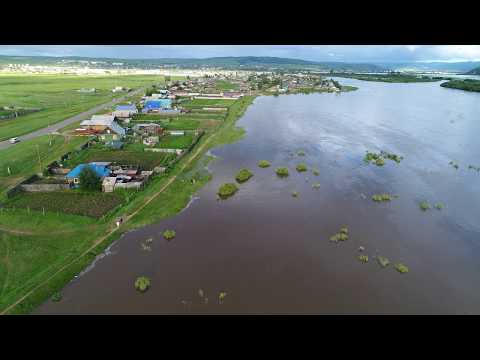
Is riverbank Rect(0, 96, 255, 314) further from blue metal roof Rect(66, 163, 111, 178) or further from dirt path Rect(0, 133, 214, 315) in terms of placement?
blue metal roof Rect(66, 163, 111, 178)

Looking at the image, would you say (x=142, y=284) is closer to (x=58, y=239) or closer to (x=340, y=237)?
(x=58, y=239)

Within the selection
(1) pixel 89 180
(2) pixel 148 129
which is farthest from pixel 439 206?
(2) pixel 148 129

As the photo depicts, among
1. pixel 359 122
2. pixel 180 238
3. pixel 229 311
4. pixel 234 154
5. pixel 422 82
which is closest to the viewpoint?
pixel 229 311

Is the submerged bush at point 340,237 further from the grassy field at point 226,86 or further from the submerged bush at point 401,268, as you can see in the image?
the grassy field at point 226,86

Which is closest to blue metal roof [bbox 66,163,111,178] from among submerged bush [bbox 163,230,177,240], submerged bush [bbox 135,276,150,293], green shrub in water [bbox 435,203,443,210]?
submerged bush [bbox 163,230,177,240]

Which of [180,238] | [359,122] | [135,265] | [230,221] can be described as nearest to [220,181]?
[230,221]

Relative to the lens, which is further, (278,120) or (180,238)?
(278,120)
